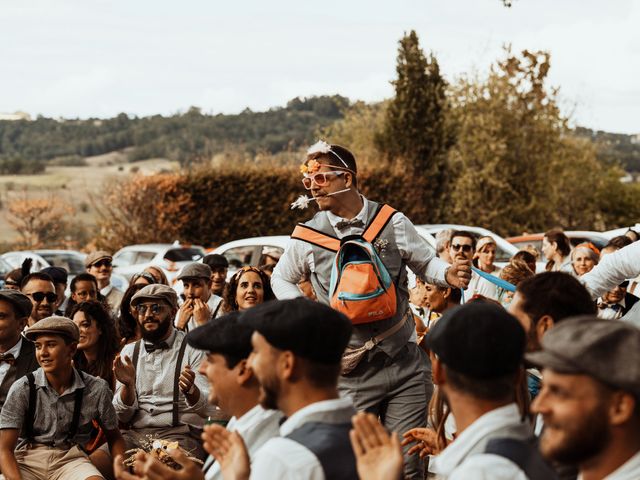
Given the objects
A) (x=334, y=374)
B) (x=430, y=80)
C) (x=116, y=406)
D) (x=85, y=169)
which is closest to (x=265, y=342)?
(x=334, y=374)

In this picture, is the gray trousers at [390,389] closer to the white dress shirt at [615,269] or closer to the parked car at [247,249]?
the white dress shirt at [615,269]

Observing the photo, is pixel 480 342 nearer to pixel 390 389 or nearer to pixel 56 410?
pixel 390 389

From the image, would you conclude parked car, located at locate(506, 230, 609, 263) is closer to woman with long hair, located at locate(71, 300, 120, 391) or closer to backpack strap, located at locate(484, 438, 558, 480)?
woman with long hair, located at locate(71, 300, 120, 391)

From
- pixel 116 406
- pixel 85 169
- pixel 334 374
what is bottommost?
pixel 85 169

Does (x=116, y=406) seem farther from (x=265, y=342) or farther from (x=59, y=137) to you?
(x=59, y=137)

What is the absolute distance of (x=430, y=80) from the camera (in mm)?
33281

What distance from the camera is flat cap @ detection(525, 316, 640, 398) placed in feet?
10.3

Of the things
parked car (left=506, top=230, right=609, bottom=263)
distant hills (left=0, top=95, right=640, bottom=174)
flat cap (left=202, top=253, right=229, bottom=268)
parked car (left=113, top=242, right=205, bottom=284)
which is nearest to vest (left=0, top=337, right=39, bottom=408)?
flat cap (left=202, top=253, right=229, bottom=268)

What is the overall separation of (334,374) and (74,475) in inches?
138

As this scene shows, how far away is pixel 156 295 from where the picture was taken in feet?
26.5

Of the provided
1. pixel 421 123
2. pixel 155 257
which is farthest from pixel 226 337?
pixel 421 123

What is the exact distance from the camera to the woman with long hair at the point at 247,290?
873 cm

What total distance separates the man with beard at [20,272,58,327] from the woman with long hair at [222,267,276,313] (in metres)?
1.70

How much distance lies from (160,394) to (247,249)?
9.45 meters
